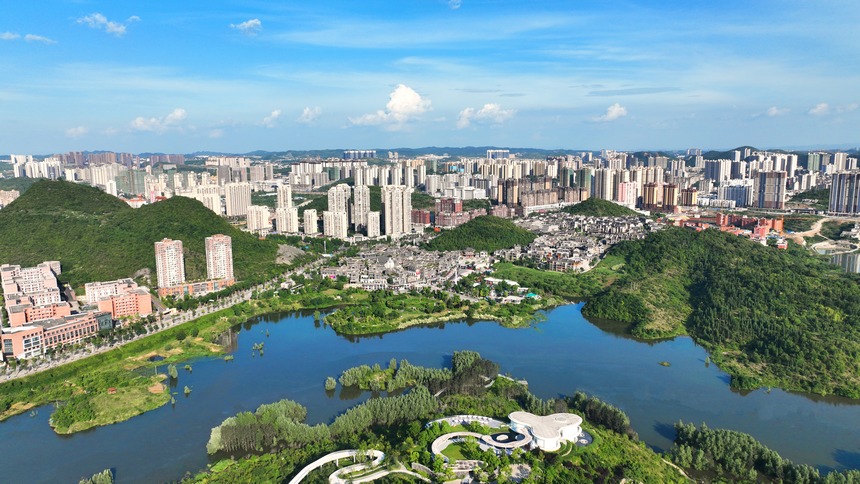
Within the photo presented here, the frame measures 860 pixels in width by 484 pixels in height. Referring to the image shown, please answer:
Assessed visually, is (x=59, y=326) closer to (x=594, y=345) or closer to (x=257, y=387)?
(x=257, y=387)

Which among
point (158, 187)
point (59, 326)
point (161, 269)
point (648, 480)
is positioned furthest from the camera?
point (158, 187)

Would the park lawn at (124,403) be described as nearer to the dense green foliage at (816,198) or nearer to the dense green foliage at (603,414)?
the dense green foliage at (603,414)

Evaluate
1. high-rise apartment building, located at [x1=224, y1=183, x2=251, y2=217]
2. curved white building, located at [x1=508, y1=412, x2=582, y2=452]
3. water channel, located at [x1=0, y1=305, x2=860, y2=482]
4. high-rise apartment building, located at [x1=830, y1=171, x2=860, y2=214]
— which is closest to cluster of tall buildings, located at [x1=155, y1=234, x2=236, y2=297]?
water channel, located at [x1=0, y1=305, x2=860, y2=482]

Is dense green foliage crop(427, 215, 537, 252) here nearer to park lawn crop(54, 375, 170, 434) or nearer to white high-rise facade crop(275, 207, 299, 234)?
white high-rise facade crop(275, 207, 299, 234)

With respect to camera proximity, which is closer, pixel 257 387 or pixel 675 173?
pixel 257 387

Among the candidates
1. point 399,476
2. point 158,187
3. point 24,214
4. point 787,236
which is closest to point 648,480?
point 399,476
